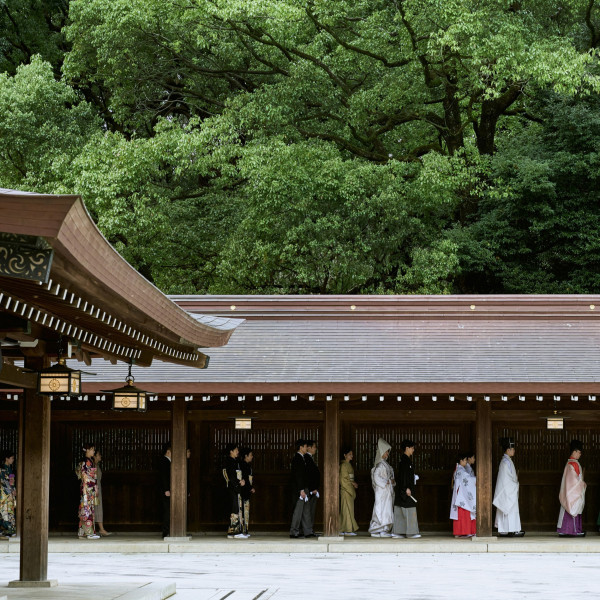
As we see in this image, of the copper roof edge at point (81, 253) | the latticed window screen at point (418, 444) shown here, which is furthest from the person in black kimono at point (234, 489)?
the copper roof edge at point (81, 253)

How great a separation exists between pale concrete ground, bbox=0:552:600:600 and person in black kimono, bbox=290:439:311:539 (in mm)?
1337

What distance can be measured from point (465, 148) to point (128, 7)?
9.37 meters

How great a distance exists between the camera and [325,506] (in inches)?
624

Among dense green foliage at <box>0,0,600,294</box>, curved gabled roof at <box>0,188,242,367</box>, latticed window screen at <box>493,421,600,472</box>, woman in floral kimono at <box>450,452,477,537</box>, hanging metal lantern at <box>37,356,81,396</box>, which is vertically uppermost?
dense green foliage at <box>0,0,600,294</box>

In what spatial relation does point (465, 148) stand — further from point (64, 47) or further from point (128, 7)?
point (64, 47)

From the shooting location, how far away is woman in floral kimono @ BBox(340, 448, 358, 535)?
16.6 m

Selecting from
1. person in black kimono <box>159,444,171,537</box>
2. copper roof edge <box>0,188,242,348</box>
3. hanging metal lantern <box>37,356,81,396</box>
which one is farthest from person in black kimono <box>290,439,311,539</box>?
copper roof edge <box>0,188,242,348</box>

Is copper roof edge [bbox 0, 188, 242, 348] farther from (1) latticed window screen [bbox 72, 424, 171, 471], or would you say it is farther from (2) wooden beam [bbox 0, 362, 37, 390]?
(1) latticed window screen [bbox 72, 424, 171, 471]

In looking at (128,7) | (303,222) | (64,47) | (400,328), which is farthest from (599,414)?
(64,47)

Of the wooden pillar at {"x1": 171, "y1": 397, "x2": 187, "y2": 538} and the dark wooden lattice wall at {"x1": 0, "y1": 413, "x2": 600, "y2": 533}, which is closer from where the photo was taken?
the wooden pillar at {"x1": 171, "y1": 397, "x2": 187, "y2": 538}

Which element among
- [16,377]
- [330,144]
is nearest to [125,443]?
[16,377]

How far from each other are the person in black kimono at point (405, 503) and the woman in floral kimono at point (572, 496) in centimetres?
230

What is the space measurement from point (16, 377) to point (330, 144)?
18.0 metres

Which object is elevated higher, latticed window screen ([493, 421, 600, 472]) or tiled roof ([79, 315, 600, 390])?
tiled roof ([79, 315, 600, 390])
